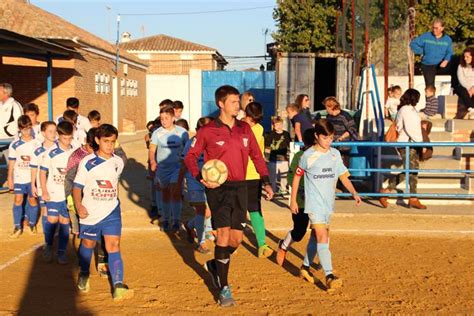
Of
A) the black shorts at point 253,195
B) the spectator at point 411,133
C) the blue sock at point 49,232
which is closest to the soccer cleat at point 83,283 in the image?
the blue sock at point 49,232

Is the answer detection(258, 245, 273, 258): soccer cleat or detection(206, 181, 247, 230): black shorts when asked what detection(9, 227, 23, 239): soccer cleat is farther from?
detection(206, 181, 247, 230): black shorts

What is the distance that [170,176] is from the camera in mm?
7910

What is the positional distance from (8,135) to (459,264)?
768 cm

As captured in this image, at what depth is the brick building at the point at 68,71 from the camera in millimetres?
20312

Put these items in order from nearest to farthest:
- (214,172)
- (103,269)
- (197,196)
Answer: (214,172), (103,269), (197,196)

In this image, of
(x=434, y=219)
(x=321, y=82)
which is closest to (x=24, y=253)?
(x=434, y=219)

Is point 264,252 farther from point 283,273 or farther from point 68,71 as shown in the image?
point 68,71

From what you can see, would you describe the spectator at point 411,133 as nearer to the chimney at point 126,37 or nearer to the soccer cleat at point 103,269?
the soccer cleat at point 103,269

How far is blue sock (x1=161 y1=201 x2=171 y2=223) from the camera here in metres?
8.26

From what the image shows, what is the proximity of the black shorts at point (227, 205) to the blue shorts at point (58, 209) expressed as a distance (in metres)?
2.24

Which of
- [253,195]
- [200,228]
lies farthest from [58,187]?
[253,195]

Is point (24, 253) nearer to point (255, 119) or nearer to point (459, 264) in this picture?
point (255, 119)

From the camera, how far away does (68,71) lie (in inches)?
910

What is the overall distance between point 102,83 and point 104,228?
2353 cm
